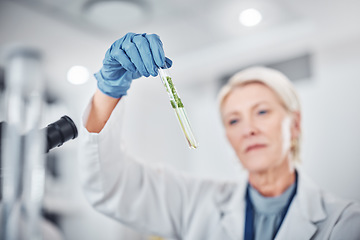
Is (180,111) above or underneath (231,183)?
above

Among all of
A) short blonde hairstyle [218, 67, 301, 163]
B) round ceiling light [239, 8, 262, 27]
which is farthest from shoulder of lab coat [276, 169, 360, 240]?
round ceiling light [239, 8, 262, 27]

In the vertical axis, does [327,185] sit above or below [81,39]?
below

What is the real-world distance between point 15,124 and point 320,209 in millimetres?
865

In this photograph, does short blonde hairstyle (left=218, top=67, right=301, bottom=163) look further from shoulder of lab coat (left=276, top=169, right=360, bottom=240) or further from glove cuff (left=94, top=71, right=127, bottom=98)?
glove cuff (left=94, top=71, right=127, bottom=98)

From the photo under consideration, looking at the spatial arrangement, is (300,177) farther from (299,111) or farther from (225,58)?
(225,58)

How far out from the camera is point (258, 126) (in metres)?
1.27

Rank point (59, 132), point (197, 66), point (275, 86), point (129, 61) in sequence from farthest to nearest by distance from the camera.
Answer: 1. point (197, 66)
2. point (275, 86)
3. point (129, 61)
4. point (59, 132)

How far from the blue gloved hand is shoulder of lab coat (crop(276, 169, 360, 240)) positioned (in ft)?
1.82

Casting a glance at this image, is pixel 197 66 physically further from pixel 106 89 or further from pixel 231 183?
pixel 106 89

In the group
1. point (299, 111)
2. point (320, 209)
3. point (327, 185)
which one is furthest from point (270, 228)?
point (327, 185)

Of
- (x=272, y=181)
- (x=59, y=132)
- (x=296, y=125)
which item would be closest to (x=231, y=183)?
(x=272, y=181)

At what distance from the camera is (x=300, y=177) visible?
1.28 metres

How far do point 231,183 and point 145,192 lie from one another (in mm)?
343

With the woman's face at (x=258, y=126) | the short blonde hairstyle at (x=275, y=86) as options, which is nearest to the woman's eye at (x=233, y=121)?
the woman's face at (x=258, y=126)
